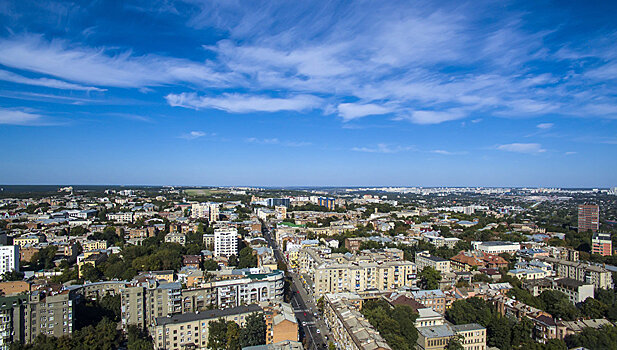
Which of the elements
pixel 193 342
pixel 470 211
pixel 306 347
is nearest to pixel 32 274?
pixel 193 342

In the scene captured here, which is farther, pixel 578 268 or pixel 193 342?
pixel 578 268

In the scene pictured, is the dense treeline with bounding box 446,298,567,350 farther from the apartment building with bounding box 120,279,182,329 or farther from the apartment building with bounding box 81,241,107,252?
the apartment building with bounding box 81,241,107,252

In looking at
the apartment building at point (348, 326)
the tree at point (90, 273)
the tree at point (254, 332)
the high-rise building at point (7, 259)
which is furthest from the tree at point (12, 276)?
the apartment building at point (348, 326)

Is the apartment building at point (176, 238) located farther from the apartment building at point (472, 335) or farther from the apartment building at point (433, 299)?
the apartment building at point (472, 335)

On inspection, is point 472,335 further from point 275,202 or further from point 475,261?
point 275,202

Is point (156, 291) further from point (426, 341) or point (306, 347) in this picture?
point (426, 341)

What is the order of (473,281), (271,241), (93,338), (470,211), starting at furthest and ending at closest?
(470,211)
(271,241)
(473,281)
(93,338)

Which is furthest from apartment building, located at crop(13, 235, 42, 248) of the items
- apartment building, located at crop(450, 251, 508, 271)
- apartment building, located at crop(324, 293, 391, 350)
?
apartment building, located at crop(450, 251, 508, 271)
